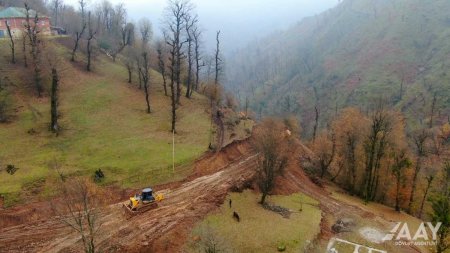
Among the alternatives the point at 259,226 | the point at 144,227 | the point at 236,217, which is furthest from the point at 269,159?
the point at 144,227

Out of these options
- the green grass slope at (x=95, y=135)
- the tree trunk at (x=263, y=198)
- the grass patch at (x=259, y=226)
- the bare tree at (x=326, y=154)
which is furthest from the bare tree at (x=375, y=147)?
the green grass slope at (x=95, y=135)

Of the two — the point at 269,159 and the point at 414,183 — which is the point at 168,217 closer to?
the point at 269,159

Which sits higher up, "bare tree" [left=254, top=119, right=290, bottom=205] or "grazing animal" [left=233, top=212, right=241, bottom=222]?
"bare tree" [left=254, top=119, right=290, bottom=205]

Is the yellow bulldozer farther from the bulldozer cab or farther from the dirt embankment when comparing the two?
the dirt embankment

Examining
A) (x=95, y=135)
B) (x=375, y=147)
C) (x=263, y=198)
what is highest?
(x=95, y=135)

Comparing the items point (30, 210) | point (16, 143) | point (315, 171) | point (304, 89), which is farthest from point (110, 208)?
point (304, 89)

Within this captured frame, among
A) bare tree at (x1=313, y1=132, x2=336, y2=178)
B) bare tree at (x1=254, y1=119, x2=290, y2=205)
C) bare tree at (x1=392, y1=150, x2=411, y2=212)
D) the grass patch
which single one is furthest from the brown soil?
bare tree at (x1=313, y1=132, x2=336, y2=178)
